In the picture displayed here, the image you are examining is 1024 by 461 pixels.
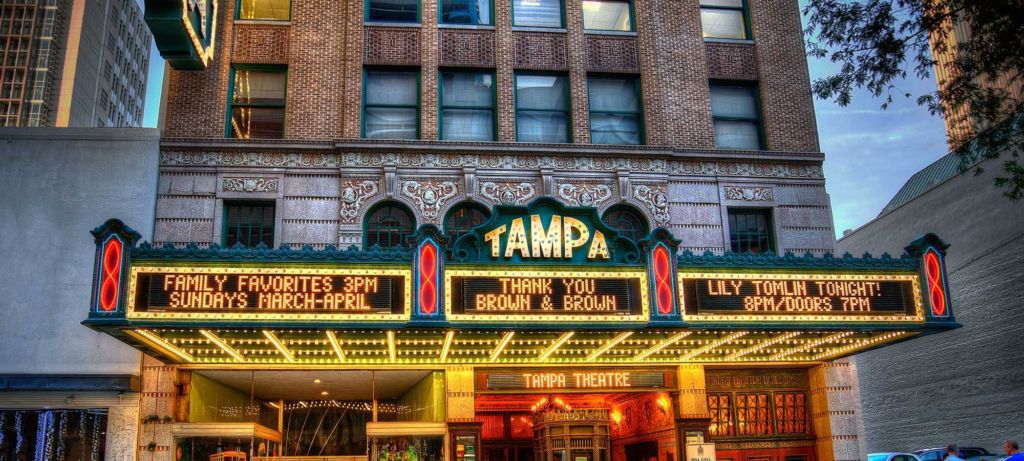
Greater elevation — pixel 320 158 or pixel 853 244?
pixel 853 244

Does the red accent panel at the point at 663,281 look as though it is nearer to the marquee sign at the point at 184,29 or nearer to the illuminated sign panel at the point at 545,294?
the illuminated sign panel at the point at 545,294

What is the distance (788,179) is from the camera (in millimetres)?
22141

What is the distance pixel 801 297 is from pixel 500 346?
6.21 m

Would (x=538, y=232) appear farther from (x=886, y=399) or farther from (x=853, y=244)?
(x=853, y=244)

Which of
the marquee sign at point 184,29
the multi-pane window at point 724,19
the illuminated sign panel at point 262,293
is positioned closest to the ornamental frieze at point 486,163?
the marquee sign at point 184,29

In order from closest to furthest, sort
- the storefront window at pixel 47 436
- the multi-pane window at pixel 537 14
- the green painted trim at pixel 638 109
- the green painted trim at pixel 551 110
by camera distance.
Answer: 1. the storefront window at pixel 47 436
2. the green painted trim at pixel 551 110
3. the green painted trim at pixel 638 109
4. the multi-pane window at pixel 537 14

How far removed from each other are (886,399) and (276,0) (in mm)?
33889

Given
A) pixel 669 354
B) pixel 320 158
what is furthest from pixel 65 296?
pixel 669 354

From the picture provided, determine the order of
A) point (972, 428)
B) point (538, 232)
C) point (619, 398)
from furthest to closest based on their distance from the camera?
1. point (972, 428)
2. point (619, 398)
3. point (538, 232)

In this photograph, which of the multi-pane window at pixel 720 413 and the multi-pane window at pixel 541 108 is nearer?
the multi-pane window at pixel 720 413

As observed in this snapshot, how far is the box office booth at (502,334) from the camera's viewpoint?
15.0 metres

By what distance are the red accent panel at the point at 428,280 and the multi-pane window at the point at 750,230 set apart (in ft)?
30.7

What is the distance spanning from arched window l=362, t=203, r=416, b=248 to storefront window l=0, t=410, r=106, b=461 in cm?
723

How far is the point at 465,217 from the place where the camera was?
2092cm
